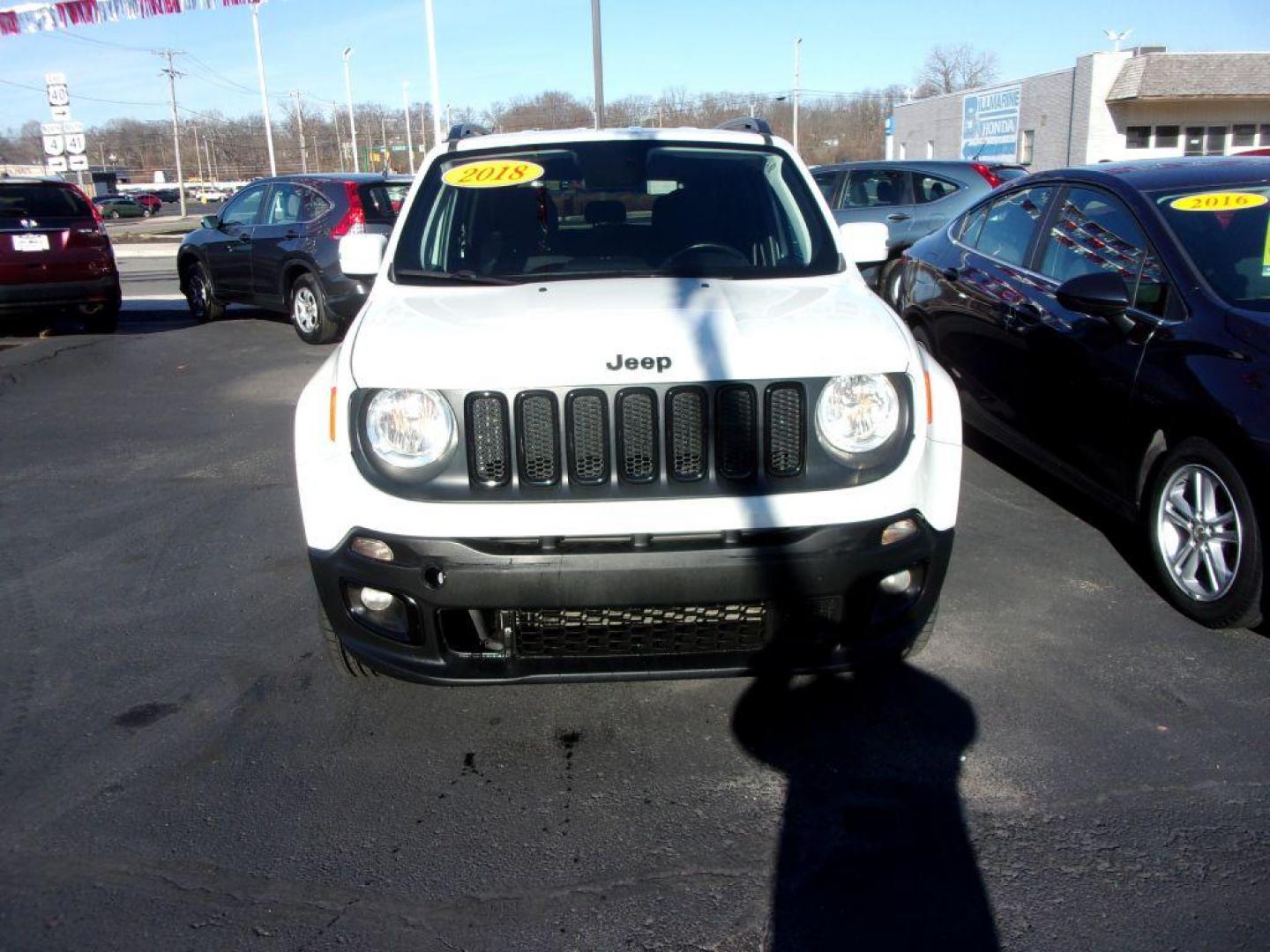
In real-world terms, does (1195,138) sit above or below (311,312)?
above

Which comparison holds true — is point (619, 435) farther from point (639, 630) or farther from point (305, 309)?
point (305, 309)

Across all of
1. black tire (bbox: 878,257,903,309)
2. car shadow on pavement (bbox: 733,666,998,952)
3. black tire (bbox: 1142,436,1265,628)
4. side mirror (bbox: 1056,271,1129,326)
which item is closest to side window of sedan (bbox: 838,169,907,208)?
black tire (bbox: 878,257,903,309)

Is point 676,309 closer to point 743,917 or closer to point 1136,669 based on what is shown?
point 743,917

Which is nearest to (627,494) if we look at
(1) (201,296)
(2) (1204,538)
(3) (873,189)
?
(2) (1204,538)

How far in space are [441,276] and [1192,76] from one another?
37453mm

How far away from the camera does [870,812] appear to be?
291 centimetres

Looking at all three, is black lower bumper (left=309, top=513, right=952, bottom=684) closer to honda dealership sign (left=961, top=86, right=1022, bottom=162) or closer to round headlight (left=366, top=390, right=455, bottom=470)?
round headlight (left=366, top=390, right=455, bottom=470)

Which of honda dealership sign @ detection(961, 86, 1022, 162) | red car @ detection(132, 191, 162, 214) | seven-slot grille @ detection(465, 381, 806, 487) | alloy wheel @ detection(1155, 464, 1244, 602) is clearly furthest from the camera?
red car @ detection(132, 191, 162, 214)

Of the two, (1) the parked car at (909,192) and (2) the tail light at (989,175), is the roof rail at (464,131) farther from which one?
(2) the tail light at (989,175)

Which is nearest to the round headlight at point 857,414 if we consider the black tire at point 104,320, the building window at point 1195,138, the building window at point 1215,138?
the black tire at point 104,320

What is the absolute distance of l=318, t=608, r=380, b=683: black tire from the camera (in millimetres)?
3346

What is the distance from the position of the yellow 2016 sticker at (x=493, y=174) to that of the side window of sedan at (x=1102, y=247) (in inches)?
97.2

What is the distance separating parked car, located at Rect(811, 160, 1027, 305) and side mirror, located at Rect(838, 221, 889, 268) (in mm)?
7821

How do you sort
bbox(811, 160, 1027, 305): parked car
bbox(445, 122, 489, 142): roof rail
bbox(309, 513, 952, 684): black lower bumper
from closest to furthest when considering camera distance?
bbox(309, 513, 952, 684): black lower bumper → bbox(445, 122, 489, 142): roof rail → bbox(811, 160, 1027, 305): parked car
